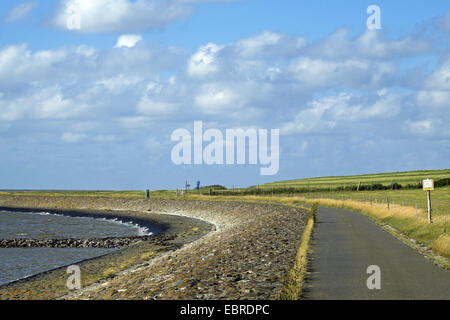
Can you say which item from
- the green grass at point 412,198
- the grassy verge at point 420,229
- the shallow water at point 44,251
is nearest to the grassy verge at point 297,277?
the grassy verge at point 420,229

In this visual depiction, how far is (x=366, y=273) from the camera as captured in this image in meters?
17.2

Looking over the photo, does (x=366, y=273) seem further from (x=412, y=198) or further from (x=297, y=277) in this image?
(x=412, y=198)

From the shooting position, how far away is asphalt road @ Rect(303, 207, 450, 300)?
14.0 metres

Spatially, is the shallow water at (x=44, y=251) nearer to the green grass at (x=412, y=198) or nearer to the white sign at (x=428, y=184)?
the white sign at (x=428, y=184)

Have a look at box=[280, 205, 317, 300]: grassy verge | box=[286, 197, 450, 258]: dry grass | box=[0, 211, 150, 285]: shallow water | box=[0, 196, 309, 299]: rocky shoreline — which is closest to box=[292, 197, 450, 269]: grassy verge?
box=[286, 197, 450, 258]: dry grass

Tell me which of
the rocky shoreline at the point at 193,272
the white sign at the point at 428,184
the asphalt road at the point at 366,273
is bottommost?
the rocky shoreline at the point at 193,272

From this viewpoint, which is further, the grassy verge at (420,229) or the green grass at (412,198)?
the green grass at (412,198)

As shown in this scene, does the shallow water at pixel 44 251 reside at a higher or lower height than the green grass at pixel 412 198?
lower

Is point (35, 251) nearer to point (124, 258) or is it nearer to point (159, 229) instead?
point (124, 258)

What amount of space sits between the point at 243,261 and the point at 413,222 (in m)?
17.0

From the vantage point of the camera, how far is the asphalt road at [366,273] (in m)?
14.0

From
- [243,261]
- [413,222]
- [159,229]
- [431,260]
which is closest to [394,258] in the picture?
[431,260]

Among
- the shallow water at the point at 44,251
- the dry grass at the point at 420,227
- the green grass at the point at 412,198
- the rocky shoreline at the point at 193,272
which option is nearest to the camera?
the rocky shoreline at the point at 193,272

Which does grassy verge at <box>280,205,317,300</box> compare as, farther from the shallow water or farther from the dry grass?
the shallow water
